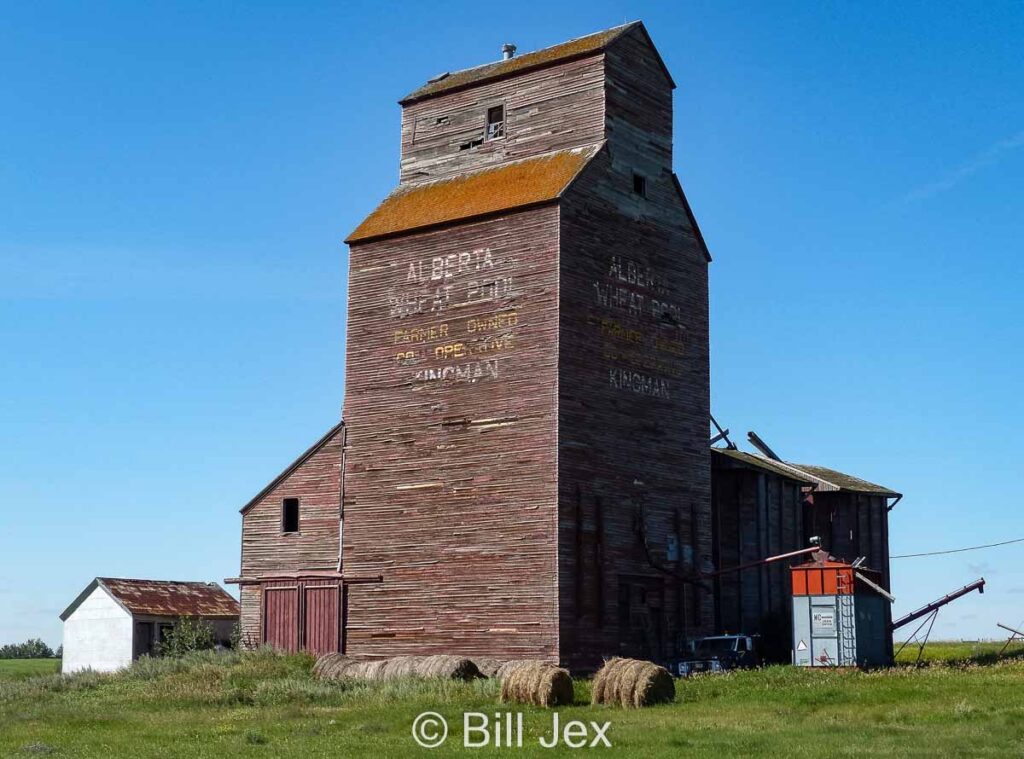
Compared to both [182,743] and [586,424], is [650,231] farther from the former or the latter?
[182,743]

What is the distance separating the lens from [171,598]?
54.4m

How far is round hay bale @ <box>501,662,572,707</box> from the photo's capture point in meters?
29.2

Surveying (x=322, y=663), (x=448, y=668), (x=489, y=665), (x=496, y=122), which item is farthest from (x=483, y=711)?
(x=496, y=122)

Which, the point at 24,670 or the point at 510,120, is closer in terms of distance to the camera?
the point at 510,120

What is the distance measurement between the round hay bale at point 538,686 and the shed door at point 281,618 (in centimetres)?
1480

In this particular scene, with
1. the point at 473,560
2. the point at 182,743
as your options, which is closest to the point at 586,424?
the point at 473,560

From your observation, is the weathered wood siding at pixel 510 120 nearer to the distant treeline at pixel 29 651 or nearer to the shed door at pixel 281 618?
the shed door at pixel 281 618

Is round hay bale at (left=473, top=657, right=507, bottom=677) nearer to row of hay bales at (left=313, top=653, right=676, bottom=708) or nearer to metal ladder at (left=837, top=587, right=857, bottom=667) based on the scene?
row of hay bales at (left=313, top=653, right=676, bottom=708)

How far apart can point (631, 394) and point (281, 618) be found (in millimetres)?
13988

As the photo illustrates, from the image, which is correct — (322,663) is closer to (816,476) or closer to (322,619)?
(322,619)

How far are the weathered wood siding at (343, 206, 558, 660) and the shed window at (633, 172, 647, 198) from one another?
4.83 m

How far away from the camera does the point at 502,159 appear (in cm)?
4309

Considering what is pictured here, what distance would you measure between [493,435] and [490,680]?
8.84 meters

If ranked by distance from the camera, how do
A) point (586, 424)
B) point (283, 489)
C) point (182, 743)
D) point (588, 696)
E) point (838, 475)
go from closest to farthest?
point (182, 743)
point (588, 696)
point (586, 424)
point (283, 489)
point (838, 475)
